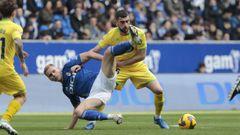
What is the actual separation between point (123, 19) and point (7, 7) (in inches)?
107

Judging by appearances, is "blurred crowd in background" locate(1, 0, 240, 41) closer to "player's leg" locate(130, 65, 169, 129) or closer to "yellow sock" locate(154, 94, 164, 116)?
"player's leg" locate(130, 65, 169, 129)

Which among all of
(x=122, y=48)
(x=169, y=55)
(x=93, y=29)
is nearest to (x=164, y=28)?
(x=169, y=55)

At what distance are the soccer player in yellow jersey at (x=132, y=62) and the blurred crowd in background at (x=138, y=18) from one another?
31.0 ft

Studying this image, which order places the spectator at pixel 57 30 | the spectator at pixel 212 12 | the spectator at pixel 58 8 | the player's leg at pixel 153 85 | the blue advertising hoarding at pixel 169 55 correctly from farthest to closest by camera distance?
the spectator at pixel 212 12
the spectator at pixel 58 8
the spectator at pixel 57 30
the blue advertising hoarding at pixel 169 55
the player's leg at pixel 153 85

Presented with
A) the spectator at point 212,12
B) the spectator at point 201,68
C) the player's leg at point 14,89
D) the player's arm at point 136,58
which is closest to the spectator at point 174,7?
the spectator at point 212,12

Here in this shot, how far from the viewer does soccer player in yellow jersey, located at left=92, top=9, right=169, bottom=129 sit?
54.0 ft

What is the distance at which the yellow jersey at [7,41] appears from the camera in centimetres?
1480

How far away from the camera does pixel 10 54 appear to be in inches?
592

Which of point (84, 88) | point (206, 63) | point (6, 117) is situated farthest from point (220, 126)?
A: point (206, 63)

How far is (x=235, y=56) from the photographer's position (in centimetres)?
2988

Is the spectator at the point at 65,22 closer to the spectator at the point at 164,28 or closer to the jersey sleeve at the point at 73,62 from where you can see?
the spectator at the point at 164,28

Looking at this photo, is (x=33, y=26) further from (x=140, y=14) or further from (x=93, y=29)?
(x=140, y=14)

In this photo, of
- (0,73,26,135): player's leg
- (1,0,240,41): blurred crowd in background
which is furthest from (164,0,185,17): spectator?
(0,73,26,135): player's leg

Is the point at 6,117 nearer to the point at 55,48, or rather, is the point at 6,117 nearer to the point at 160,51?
the point at 55,48
